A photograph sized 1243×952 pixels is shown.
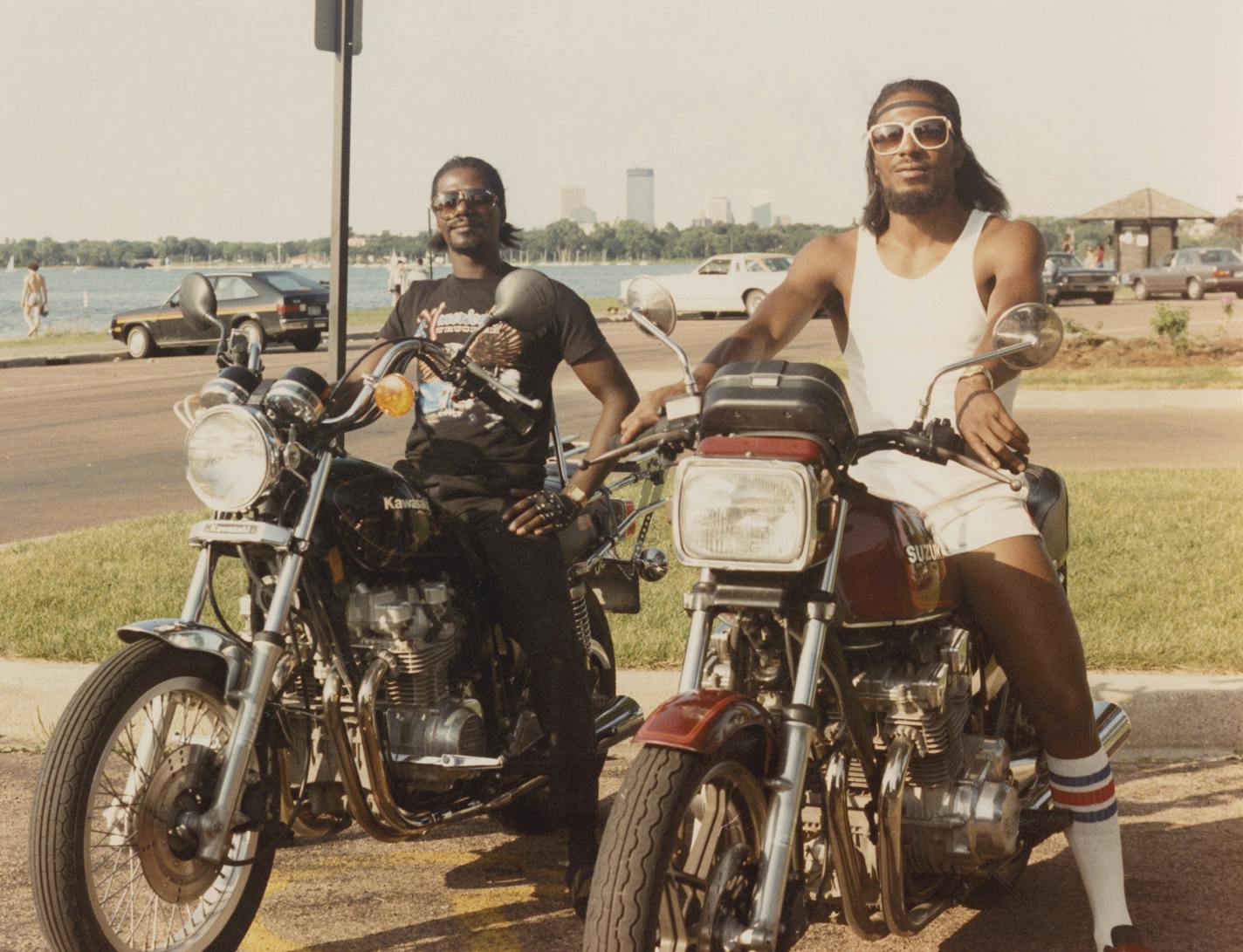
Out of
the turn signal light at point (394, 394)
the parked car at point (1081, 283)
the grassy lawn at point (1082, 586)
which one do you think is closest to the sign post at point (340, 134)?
the grassy lawn at point (1082, 586)

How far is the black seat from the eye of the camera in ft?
14.5

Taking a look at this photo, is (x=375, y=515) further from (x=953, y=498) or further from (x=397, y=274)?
(x=397, y=274)

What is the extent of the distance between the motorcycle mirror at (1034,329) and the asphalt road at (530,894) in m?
1.78

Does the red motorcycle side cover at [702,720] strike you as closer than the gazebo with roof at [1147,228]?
Yes

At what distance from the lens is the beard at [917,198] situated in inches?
161

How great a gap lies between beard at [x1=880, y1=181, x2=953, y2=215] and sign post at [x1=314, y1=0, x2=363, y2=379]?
335 cm

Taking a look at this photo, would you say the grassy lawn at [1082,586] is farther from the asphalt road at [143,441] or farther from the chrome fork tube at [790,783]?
the chrome fork tube at [790,783]

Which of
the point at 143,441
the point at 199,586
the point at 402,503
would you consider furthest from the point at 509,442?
the point at 143,441

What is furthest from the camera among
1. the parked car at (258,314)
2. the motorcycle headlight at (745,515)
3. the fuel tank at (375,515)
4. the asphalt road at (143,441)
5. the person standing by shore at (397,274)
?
the person standing by shore at (397,274)

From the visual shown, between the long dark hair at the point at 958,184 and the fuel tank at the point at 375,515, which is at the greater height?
the long dark hair at the point at 958,184

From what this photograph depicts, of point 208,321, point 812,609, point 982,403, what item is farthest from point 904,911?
point 208,321

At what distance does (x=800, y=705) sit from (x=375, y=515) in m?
1.57

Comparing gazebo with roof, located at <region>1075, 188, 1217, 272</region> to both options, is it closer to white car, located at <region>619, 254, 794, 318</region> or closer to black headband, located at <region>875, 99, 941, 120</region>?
white car, located at <region>619, 254, 794, 318</region>

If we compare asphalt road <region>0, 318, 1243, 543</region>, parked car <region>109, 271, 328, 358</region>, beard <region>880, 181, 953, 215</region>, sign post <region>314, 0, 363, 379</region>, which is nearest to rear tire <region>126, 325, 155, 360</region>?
parked car <region>109, 271, 328, 358</region>
